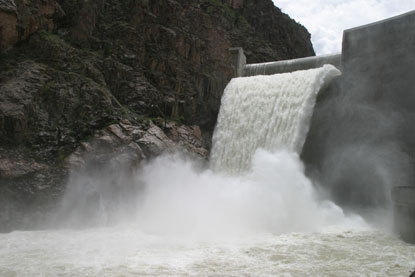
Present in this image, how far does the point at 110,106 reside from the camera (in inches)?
630

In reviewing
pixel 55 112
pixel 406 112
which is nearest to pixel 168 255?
pixel 55 112

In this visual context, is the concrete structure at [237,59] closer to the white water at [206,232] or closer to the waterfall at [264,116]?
the waterfall at [264,116]

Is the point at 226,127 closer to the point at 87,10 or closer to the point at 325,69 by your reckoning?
the point at 325,69

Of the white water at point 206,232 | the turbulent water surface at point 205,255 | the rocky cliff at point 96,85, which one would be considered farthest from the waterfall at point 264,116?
the turbulent water surface at point 205,255

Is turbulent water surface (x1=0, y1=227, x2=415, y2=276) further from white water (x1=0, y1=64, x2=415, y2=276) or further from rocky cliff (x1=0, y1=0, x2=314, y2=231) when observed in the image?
rocky cliff (x1=0, y1=0, x2=314, y2=231)

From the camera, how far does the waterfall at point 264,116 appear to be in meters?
17.2

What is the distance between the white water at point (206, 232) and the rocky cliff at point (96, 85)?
3.59ft

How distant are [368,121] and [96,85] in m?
11.5

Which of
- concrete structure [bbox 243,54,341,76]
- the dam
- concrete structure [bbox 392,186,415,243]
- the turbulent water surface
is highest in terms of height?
concrete structure [bbox 243,54,341,76]

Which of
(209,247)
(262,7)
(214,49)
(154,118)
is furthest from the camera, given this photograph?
(262,7)

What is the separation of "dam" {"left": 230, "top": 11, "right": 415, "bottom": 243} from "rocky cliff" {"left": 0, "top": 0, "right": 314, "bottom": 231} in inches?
239

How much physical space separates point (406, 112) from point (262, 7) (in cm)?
2294

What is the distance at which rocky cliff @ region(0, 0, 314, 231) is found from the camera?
13758mm

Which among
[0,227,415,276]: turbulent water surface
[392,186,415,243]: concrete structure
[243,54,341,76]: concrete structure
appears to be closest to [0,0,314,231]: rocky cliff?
[243,54,341,76]: concrete structure
